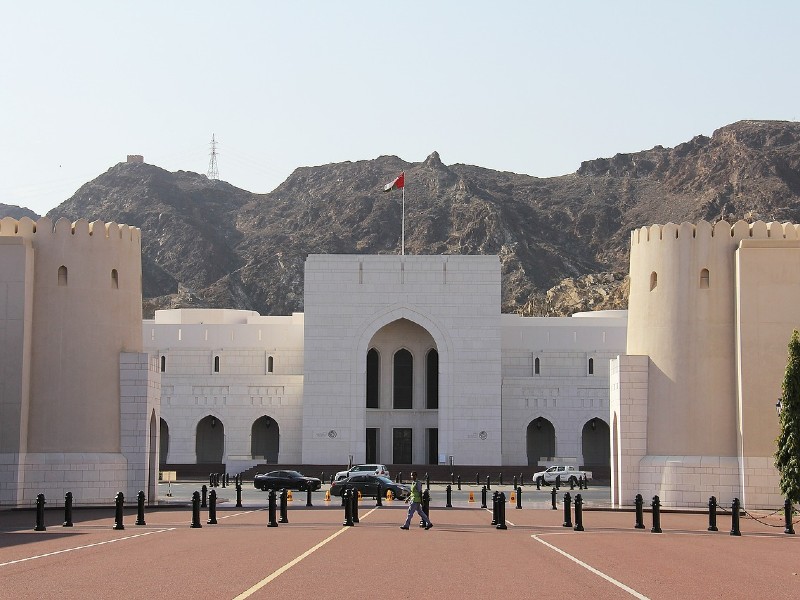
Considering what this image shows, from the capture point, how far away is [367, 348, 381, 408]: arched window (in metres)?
63.0

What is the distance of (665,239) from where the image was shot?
1320 inches

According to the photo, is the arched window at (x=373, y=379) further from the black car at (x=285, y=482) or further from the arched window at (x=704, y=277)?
the arched window at (x=704, y=277)

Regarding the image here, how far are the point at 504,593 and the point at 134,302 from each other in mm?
22657

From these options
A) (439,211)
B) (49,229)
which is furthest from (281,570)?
(439,211)

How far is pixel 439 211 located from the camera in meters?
158

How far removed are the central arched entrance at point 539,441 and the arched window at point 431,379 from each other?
5.34 metres

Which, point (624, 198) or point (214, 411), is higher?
point (624, 198)

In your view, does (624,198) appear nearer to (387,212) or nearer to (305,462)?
(387,212)

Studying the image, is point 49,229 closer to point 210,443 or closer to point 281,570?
point 281,570

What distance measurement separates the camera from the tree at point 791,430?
87.7ft

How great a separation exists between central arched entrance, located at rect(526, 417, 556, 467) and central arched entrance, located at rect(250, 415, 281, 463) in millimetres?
12947

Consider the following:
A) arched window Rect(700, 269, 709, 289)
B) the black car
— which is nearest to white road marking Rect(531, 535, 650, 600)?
arched window Rect(700, 269, 709, 289)

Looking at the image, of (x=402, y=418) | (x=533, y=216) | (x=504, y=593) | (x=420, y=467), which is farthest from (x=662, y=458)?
(x=533, y=216)

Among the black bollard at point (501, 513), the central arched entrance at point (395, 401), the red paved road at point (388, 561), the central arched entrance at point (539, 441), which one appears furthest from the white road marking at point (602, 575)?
the central arched entrance at point (539, 441)
